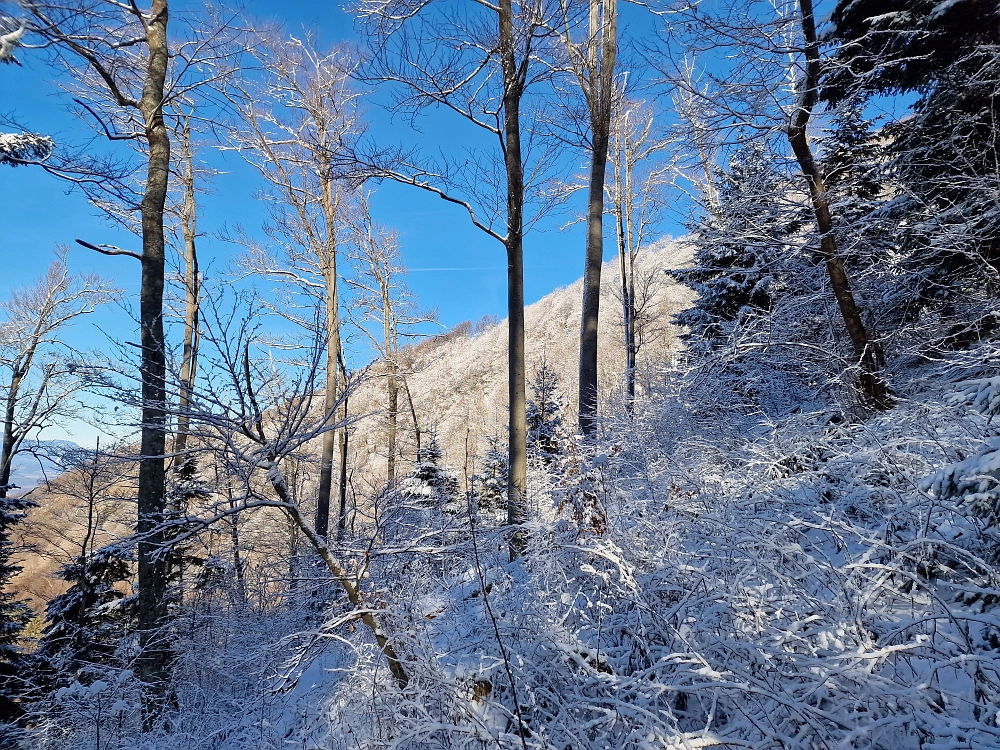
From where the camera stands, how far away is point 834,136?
29.5 ft

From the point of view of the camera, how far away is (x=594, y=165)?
26.2ft

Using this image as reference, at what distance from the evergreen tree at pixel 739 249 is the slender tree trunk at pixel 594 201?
1.65 m

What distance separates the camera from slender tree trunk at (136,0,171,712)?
17.1 feet

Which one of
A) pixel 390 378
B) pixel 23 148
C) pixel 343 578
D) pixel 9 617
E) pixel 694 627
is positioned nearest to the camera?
pixel 694 627

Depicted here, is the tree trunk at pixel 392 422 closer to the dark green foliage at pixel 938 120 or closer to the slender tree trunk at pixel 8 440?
the slender tree trunk at pixel 8 440

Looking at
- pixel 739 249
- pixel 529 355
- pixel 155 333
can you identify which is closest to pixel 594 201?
pixel 739 249

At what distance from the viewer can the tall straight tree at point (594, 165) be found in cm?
772

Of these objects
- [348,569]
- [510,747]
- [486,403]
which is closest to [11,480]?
[348,569]

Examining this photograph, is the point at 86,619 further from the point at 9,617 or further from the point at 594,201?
the point at 594,201

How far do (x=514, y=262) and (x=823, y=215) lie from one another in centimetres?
405

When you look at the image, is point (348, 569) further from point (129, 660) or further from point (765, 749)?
point (129, 660)

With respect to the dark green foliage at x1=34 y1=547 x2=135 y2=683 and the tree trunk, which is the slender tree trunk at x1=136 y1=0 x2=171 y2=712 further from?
the tree trunk

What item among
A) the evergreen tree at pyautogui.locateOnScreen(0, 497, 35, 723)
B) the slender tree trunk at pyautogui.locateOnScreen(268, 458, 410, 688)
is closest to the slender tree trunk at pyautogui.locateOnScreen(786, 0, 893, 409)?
the slender tree trunk at pyautogui.locateOnScreen(268, 458, 410, 688)

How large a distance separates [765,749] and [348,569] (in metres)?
2.68
